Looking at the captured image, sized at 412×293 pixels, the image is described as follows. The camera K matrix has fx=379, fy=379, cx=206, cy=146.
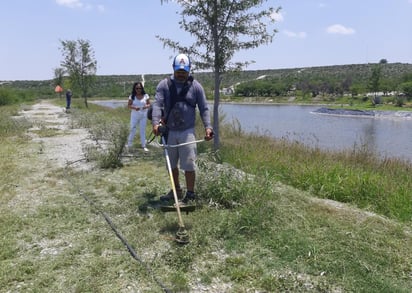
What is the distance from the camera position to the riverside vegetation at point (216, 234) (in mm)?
3604

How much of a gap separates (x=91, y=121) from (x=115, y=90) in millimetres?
80056

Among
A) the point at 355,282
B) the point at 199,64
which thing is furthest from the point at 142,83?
the point at 355,282

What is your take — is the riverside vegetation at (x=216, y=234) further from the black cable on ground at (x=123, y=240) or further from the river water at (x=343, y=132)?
the river water at (x=343, y=132)

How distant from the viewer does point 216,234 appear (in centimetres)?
453

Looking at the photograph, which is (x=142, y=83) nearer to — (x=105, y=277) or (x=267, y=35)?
(x=267, y=35)

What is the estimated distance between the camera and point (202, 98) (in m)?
5.36

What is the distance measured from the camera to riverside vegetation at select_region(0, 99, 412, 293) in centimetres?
360

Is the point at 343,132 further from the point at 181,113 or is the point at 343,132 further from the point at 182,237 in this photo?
the point at 182,237

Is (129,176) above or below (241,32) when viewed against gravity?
below

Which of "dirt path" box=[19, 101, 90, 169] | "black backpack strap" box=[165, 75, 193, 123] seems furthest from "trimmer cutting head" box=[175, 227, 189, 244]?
"dirt path" box=[19, 101, 90, 169]

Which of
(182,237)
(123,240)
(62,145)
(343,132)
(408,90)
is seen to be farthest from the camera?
(408,90)

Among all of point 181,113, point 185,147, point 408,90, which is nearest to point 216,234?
point 185,147

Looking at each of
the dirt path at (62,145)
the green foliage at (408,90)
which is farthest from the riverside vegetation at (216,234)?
the green foliage at (408,90)

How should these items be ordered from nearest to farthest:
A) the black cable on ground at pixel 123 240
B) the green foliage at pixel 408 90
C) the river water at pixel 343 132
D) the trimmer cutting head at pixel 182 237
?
the black cable on ground at pixel 123 240
the trimmer cutting head at pixel 182 237
the river water at pixel 343 132
the green foliage at pixel 408 90
